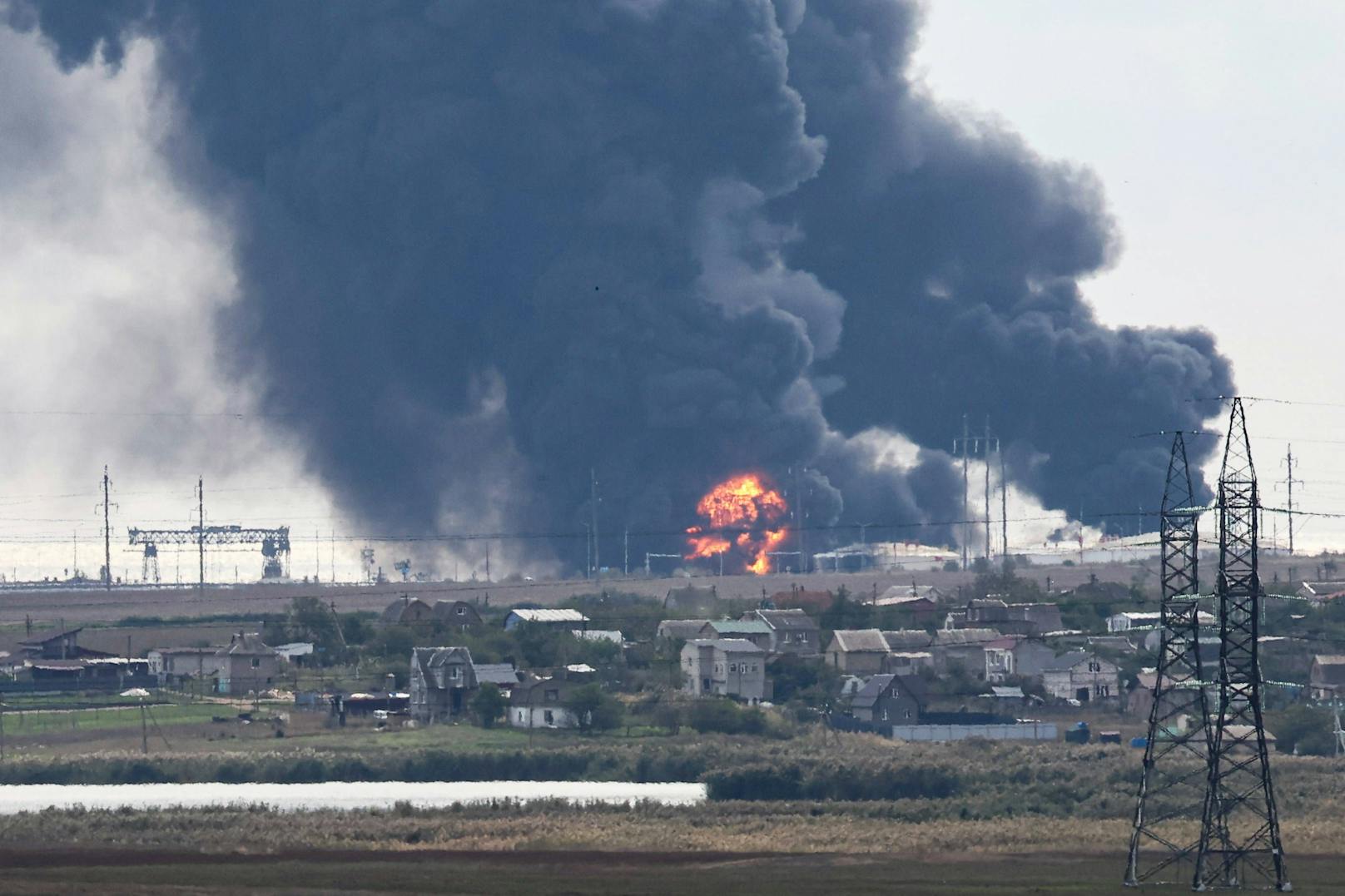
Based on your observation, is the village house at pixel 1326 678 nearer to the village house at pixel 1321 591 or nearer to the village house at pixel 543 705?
the village house at pixel 1321 591

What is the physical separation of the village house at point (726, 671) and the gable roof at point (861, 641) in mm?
6230

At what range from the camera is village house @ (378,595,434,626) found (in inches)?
4961

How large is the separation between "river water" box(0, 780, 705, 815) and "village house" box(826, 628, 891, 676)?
89.3 feet

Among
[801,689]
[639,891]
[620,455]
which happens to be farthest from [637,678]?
[620,455]

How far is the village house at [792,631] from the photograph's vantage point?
11794 cm

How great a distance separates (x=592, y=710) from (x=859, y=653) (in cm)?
2079

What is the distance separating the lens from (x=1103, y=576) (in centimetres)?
15588

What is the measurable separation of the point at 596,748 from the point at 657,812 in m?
16.7

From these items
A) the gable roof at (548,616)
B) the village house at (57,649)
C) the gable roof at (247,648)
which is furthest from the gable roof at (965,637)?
the village house at (57,649)

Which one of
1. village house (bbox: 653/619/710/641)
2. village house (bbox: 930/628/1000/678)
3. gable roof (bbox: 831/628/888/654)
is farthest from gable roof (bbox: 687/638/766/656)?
village house (bbox: 930/628/1000/678)

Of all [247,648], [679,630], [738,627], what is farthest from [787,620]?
[247,648]

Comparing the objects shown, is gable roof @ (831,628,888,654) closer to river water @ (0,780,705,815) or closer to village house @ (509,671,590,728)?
village house @ (509,671,590,728)

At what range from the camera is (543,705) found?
97812 mm

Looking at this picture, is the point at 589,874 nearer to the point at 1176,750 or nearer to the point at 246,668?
the point at 1176,750
